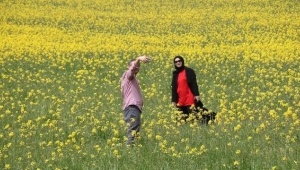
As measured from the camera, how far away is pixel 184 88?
10.7m

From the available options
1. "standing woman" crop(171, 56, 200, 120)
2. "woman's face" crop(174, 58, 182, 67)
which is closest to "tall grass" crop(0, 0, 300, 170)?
"standing woman" crop(171, 56, 200, 120)

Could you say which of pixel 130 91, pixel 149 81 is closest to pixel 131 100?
pixel 130 91

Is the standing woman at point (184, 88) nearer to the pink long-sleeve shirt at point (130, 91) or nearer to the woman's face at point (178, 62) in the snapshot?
the woman's face at point (178, 62)

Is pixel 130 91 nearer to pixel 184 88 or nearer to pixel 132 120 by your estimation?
pixel 132 120

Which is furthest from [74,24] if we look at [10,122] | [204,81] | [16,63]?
[10,122]

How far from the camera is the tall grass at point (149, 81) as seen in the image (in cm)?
815

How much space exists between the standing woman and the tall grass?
40 centimetres

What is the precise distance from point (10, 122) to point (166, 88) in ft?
16.1

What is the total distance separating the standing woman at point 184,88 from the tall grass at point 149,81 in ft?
1.30

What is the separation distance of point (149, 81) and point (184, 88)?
5.21m

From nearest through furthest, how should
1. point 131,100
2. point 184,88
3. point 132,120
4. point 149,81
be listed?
1. point 132,120
2. point 131,100
3. point 184,88
4. point 149,81

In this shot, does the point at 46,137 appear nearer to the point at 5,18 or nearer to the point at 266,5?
the point at 5,18

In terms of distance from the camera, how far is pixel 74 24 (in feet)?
94.2

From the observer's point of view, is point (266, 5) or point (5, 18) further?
point (266, 5)
